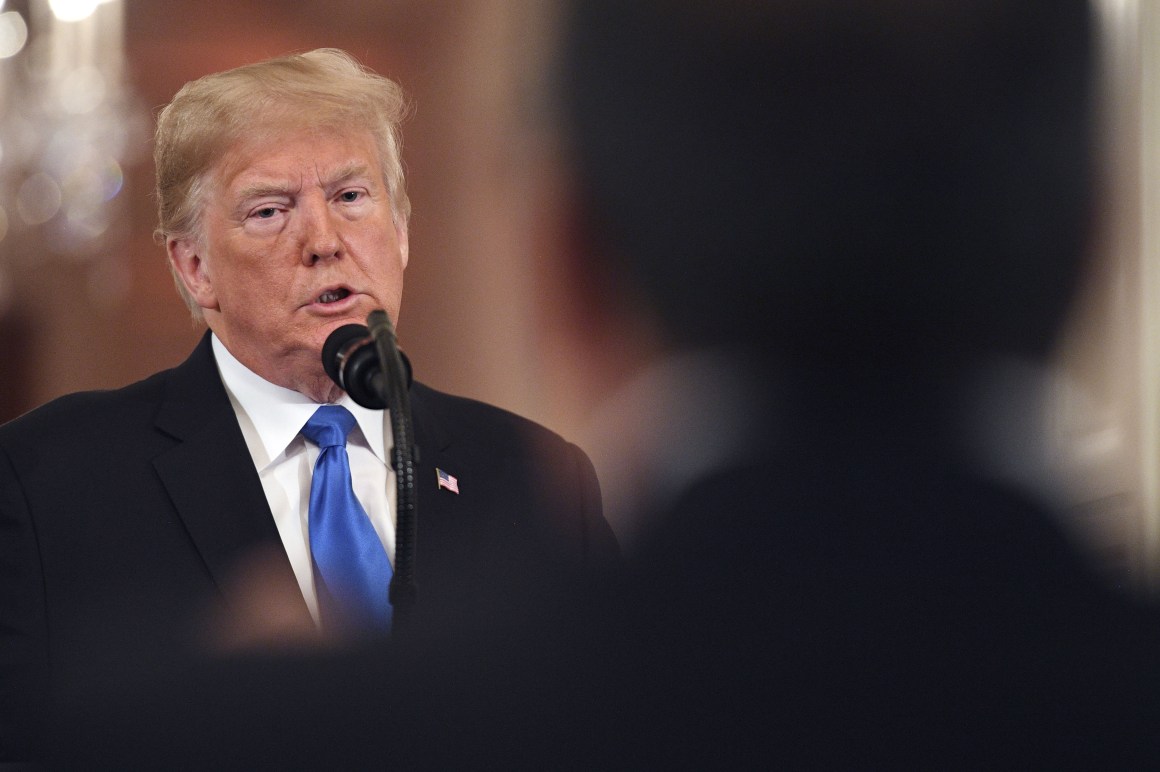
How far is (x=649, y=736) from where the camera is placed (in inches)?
17.2

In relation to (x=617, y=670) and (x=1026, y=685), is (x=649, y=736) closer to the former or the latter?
(x=617, y=670)

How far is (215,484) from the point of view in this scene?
126 centimetres

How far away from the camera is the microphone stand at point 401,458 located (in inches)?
31.6

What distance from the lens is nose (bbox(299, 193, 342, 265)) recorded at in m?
1.35

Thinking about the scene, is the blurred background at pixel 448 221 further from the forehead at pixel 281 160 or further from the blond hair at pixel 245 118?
the forehead at pixel 281 160

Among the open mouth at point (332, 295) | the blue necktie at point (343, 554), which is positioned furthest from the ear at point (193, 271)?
the blue necktie at point (343, 554)

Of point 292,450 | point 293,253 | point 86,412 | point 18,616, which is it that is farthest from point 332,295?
point 18,616

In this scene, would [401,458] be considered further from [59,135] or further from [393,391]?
[59,135]

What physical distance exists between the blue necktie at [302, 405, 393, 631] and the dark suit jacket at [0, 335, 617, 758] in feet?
0.13

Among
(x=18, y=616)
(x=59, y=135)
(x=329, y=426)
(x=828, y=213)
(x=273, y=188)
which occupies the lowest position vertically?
(x=18, y=616)

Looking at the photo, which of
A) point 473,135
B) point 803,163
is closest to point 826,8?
point 803,163

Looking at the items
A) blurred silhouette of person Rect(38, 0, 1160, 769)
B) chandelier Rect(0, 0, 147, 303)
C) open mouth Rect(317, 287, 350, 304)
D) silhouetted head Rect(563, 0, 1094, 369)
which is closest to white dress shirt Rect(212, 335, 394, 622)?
open mouth Rect(317, 287, 350, 304)

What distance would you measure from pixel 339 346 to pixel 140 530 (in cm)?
48

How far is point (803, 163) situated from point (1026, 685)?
171cm
